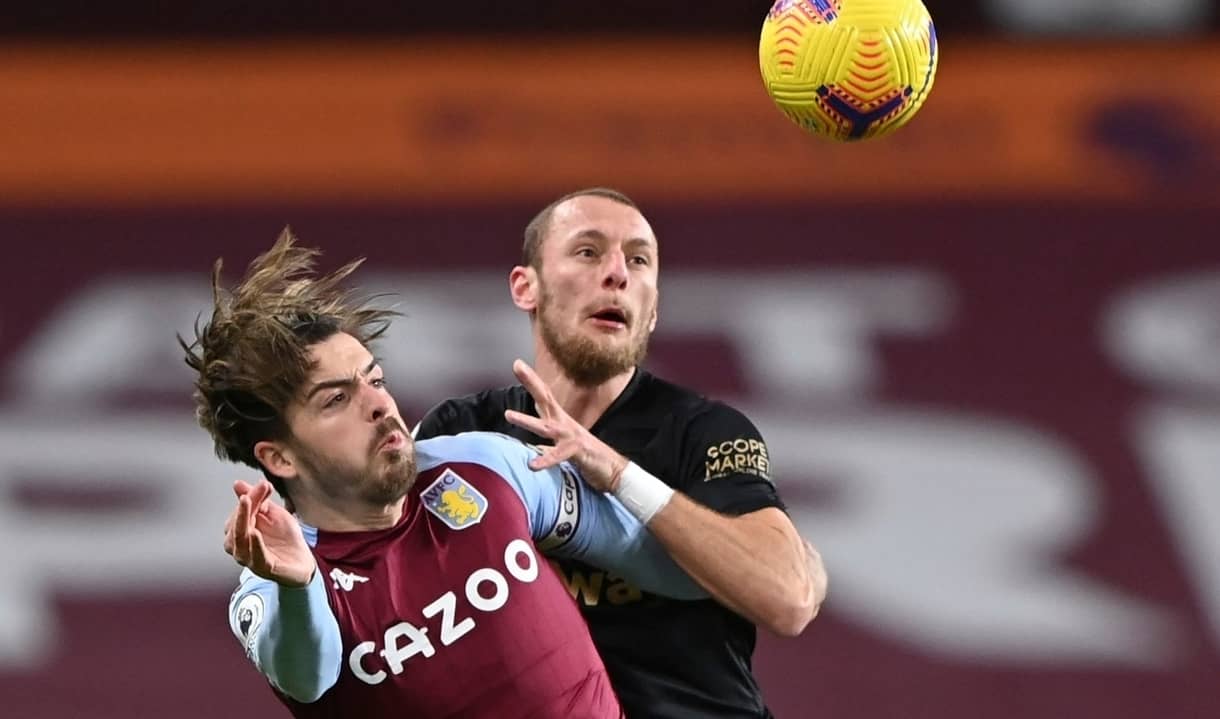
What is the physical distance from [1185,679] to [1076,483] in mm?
960

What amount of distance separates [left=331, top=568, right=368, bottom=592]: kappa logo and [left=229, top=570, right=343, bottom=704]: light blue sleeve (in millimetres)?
107

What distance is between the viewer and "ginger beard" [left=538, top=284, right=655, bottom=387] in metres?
5.34

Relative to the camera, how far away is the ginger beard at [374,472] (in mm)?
4684

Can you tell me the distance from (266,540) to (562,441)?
30.6 inches

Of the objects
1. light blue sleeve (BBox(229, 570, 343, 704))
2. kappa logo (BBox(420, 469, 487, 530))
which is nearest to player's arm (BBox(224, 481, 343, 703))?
light blue sleeve (BBox(229, 570, 343, 704))

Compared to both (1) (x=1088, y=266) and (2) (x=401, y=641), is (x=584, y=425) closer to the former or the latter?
(2) (x=401, y=641)

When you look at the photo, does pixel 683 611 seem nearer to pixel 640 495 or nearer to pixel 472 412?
pixel 640 495

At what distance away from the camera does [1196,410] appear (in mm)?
9375

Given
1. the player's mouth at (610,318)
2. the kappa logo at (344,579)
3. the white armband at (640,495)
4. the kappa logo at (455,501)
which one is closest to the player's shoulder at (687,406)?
the player's mouth at (610,318)

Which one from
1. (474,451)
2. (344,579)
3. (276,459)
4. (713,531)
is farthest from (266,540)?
(713,531)

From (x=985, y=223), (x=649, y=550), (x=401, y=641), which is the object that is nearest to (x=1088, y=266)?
(x=985, y=223)

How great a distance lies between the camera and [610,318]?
17.6ft

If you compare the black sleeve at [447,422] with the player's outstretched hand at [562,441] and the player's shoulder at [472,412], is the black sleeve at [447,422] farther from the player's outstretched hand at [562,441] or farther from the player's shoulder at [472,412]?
the player's outstretched hand at [562,441]

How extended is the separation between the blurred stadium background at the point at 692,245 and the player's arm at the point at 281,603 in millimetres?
4813
